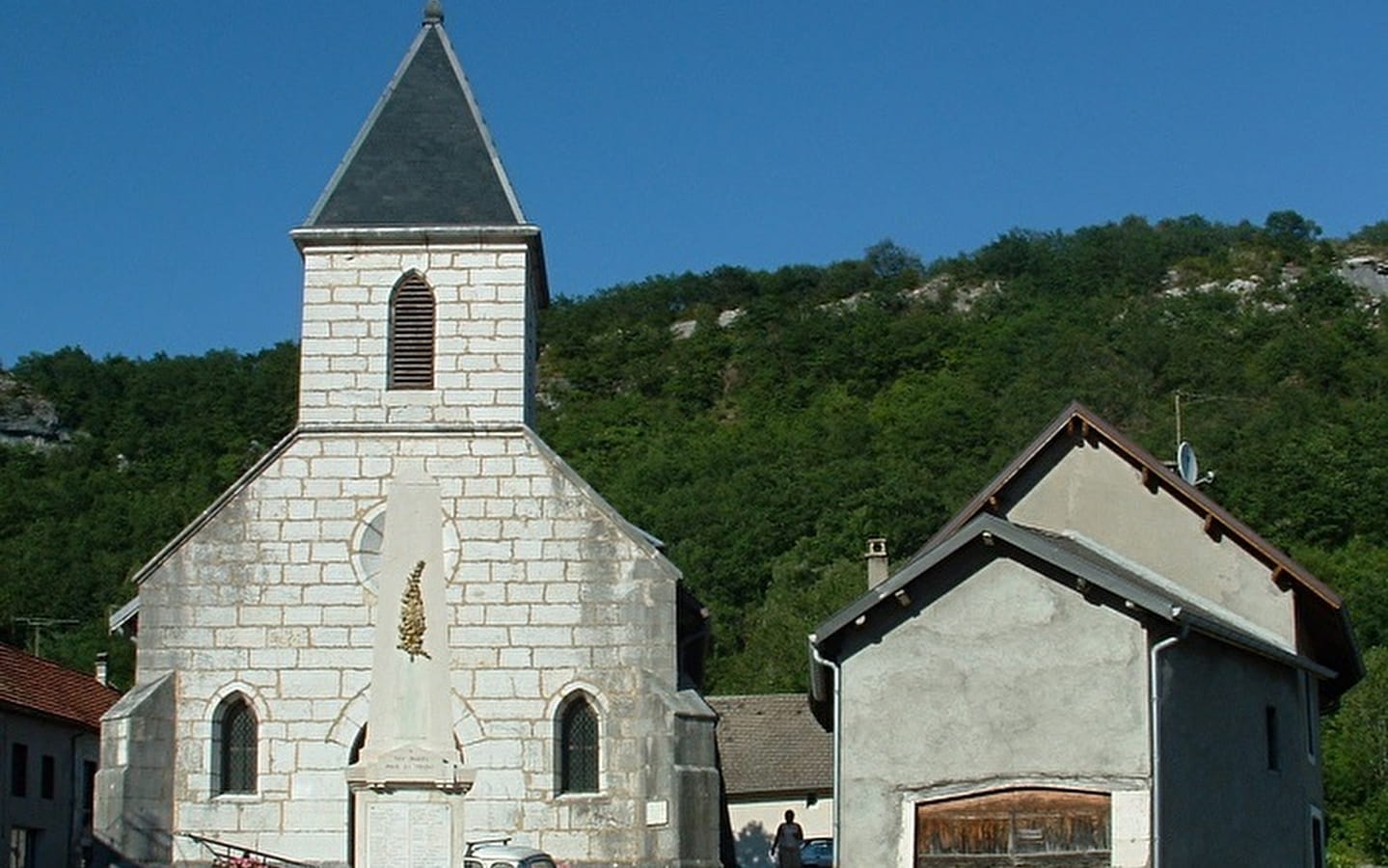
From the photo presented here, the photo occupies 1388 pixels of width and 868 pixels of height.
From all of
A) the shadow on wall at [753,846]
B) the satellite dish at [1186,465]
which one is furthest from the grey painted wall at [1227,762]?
the shadow on wall at [753,846]

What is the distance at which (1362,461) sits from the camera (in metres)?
63.6

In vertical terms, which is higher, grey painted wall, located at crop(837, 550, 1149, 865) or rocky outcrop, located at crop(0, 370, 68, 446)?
rocky outcrop, located at crop(0, 370, 68, 446)

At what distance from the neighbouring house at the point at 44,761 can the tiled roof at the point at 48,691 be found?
0.08 ft

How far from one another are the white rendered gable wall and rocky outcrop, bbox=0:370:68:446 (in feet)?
212

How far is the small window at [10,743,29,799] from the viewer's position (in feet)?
119

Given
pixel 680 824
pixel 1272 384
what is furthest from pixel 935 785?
pixel 1272 384

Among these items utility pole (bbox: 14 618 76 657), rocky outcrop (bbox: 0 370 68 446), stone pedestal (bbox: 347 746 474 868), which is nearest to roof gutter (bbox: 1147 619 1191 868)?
stone pedestal (bbox: 347 746 474 868)

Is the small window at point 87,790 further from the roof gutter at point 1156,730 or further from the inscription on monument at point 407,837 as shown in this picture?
the roof gutter at point 1156,730

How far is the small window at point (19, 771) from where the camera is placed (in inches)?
1431

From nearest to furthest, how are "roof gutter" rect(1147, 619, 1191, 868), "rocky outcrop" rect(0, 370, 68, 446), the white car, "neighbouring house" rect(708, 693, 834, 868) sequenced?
"roof gutter" rect(1147, 619, 1191, 868) → the white car → "neighbouring house" rect(708, 693, 834, 868) → "rocky outcrop" rect(0, 370, 68, 446)

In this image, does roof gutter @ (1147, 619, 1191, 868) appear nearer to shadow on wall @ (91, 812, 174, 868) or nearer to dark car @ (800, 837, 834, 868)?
shadow on wall @ (91, 812, 174, 868)

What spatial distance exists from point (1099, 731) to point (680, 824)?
5821mm

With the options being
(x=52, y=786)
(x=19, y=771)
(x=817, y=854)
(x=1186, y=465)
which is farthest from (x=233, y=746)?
(x=52, y=786)

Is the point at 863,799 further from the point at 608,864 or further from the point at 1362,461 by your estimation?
the point at 1362,461
